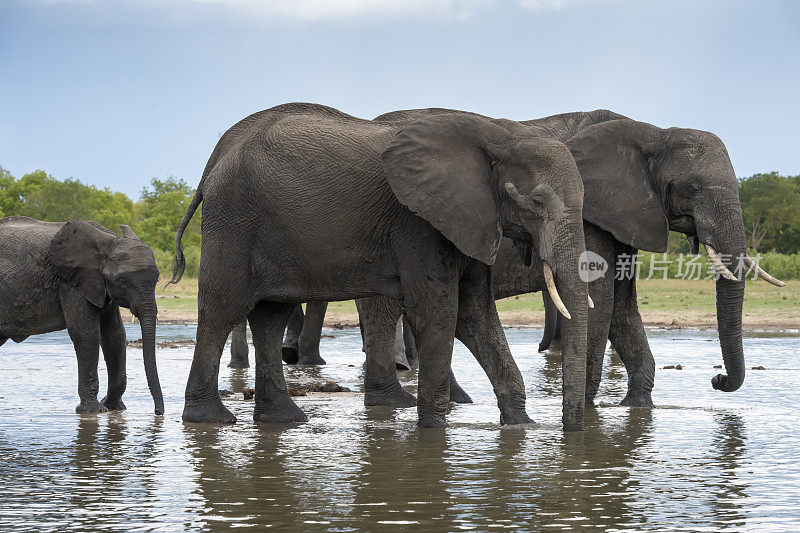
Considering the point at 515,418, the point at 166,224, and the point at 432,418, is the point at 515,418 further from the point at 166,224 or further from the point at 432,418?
the point at 166,224

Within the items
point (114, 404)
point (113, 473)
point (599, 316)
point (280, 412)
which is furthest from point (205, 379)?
point (599, 316)

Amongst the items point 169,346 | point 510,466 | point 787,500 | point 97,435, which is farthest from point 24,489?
point 169,346

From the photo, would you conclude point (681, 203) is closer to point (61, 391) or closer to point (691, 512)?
point (691, 512)

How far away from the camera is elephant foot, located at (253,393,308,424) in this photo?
9.96 m

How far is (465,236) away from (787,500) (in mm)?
3107

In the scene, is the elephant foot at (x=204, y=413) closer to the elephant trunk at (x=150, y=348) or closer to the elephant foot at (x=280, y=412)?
the elephant foot at (x=280, y=412)

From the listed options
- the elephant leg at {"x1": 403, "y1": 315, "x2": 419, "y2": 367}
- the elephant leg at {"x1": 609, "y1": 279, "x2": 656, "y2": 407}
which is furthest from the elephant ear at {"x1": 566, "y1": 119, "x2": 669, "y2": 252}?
the elephant leg at {"x1": 403, "y1": 315, "x2": 419, "y2": 367}

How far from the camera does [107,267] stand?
36.7ft

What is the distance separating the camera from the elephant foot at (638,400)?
10852 mm

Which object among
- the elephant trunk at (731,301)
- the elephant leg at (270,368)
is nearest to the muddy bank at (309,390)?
the elephant leg at (270,368)

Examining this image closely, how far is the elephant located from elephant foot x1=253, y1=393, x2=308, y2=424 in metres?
0.01

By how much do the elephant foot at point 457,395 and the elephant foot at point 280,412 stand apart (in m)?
2.09

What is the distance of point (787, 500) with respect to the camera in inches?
250

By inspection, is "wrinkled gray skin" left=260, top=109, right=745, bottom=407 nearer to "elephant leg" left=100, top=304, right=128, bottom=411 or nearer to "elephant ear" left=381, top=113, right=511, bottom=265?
"elephant ear" left=381, top=113, right=511, bottom=265
